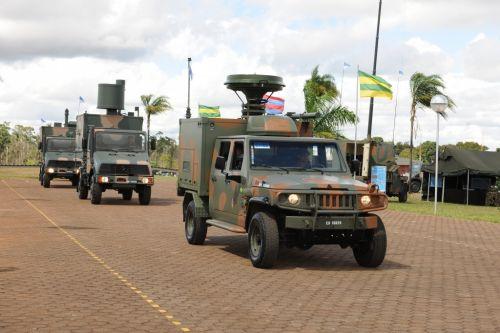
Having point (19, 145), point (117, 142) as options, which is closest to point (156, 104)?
point (117, 142)

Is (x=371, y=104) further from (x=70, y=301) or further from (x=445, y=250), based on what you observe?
(x=70, y=301)

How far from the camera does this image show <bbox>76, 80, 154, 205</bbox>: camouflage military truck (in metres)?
24.1

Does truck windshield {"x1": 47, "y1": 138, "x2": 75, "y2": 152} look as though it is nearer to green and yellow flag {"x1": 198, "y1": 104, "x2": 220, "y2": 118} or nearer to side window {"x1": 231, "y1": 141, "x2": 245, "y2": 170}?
green and yellow flag {"x1": 198, "y1": 104, "x2": 220, "y2": 118}

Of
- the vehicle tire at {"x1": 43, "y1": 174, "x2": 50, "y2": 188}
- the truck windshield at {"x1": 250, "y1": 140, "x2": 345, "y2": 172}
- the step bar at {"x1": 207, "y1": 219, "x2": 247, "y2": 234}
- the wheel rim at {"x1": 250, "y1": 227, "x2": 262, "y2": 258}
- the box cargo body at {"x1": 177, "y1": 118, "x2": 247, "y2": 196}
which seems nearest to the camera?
the wheel rim at {"x1": 250, "y1": 227, "x2": 262, "y2": 258}

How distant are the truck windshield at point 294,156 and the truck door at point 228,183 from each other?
0.98ft

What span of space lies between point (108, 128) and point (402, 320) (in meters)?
19.3

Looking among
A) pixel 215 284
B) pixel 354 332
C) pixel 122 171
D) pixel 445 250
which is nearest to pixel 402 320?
pixel 354 332

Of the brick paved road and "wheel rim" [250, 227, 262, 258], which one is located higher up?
"wheel rim" [250, 227, 262, 258]

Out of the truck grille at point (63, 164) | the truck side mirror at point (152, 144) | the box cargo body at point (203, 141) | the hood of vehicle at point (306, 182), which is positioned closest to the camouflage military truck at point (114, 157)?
the truck side mirror at point (152, 144)

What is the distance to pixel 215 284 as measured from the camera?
938cm

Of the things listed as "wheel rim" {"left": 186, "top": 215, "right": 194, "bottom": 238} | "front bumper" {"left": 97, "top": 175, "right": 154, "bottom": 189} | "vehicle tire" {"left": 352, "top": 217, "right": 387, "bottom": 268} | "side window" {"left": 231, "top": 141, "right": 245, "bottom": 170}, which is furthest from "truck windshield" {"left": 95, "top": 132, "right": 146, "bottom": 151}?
"vehicle tire" {"left": 352, "top": 217, "right": 387, "bottom": 268}

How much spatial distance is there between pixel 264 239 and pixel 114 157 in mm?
14874

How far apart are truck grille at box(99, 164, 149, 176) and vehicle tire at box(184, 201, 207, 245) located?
1068cm

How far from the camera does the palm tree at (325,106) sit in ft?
121
